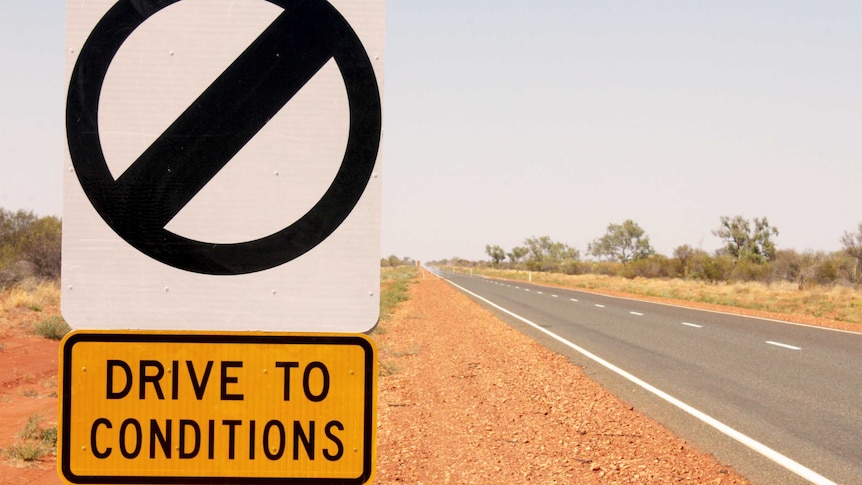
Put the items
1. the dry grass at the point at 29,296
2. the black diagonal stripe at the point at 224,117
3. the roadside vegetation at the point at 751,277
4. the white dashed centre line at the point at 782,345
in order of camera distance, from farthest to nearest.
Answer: the roadside vegetation at the point at 751,277 < the dry grass at the point at 29,296 < the white dashed centre line at the point at 782,345 < the black diagonal stripe at the point at 224,117

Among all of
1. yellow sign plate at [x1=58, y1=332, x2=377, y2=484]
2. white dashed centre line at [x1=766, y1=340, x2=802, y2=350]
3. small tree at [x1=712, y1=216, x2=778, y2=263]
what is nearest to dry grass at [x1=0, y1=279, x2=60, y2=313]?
white dashed centre line at [x1=766, y1=340, x2=802, y2=350]

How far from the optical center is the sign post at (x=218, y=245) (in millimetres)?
1474

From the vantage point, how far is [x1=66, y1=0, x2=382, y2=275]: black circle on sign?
1.46 meters

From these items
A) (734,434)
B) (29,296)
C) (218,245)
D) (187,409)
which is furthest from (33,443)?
(29,296)

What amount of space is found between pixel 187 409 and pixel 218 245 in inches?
13.6

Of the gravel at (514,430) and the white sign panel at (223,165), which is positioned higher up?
the white sign panel at (223,165)

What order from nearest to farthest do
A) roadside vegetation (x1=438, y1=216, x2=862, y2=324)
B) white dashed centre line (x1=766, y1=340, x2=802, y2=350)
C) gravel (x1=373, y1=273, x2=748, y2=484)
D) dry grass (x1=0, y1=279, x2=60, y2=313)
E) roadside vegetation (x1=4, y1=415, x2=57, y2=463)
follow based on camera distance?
gravel (x1=373, y1=273, x2=748, y2=484) → roadside vegetation (x1=4, y1=415, x2=57, y2=463) → white dashed centre line (x1=766, y1=340, x2=802, y2=350) → dry grass (x1=0, y1=279, x2=60, y2=313) → roadside vegetation (x1=438, y1=216, x2=862, y2=324)

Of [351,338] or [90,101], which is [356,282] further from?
[90,101]

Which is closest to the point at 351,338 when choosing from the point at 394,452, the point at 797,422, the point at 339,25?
the point at 339,25

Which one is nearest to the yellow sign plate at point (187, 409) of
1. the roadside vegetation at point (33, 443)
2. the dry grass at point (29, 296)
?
the roadside vegetation at point (33, 443)

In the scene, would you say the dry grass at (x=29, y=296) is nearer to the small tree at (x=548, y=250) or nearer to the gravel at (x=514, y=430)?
the gravel at (x=514, y=430)

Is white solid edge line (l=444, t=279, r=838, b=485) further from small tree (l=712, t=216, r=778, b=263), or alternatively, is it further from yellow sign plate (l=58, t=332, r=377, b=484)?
small tree (l=712, t=216, r=778, b=263)

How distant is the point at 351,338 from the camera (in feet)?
4.97

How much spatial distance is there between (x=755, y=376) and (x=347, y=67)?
34.1 ft
